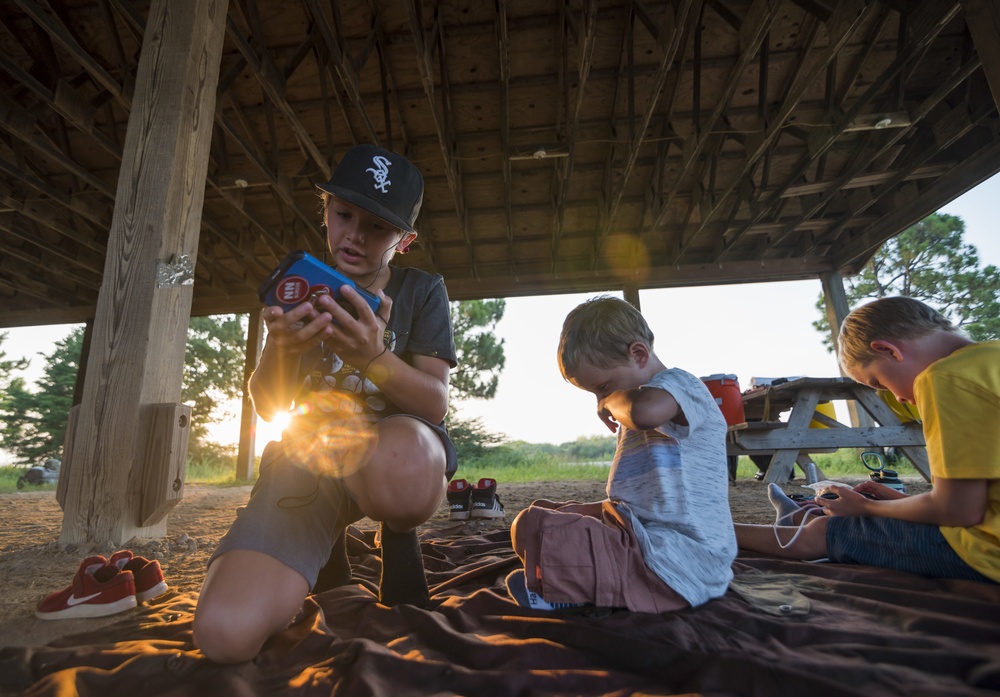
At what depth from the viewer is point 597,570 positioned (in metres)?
1.23

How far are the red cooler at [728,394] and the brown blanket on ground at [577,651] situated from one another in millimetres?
4170

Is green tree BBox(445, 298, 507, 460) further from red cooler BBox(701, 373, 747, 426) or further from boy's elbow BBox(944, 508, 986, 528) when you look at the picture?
boy's elbow BBox(944, 508, 986, 528)

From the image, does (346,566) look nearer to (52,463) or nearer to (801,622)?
(801,622)

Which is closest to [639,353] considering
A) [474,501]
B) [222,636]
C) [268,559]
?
[268,559]

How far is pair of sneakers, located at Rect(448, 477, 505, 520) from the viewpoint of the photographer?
3.43 meters

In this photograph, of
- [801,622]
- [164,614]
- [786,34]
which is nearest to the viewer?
[801,622]

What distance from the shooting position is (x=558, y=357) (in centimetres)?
156

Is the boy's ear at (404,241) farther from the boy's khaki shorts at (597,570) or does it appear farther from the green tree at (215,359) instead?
the green tree at (215,359)

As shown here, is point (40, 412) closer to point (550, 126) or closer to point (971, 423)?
point (550, 126)

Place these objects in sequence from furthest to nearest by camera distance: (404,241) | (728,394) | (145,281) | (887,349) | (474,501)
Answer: (728,394) → (474,501) → (145,281) → (404,241) → (887,349)

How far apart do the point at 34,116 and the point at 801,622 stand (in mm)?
7184

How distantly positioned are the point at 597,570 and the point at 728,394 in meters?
4.84

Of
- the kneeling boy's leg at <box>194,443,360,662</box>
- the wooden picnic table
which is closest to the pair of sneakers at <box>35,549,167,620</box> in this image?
the kneeling boy's leg at <box>194,443,360,662</box>

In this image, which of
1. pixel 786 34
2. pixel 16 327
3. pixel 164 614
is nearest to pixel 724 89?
pixel 786 34
